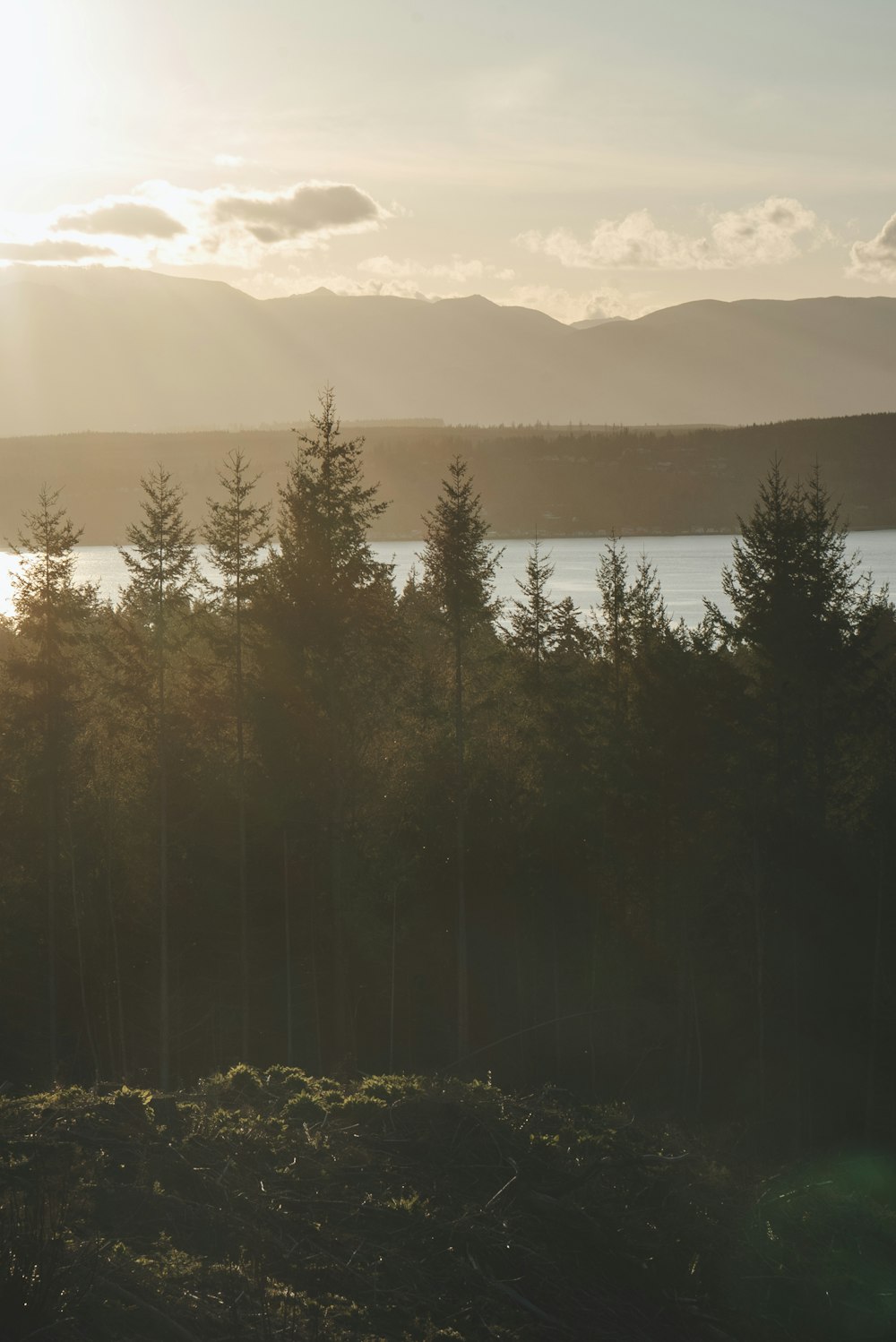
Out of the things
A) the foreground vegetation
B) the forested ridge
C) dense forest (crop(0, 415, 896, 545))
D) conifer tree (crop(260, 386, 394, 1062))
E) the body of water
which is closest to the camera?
the foreground vegetation

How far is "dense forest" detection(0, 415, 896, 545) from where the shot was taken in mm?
163500

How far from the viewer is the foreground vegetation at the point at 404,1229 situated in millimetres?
7254

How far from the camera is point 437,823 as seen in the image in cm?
2264

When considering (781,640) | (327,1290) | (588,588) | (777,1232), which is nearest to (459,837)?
(781,640)

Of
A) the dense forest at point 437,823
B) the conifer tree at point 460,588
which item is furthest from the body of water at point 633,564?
the conifer tree at point 460,588

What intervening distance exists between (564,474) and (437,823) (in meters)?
170

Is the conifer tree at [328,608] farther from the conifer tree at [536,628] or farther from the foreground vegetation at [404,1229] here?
the foreground vegetation at [404,1229]

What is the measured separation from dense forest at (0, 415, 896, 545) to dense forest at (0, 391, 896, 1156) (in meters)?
138

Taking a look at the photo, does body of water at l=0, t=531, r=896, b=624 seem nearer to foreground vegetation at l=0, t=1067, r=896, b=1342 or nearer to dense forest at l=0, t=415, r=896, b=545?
dense forest at l=0, t=415, r=896, b=545

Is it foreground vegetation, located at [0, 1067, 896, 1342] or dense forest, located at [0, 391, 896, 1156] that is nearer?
foreground vegetation, located at [0, 1067, 896, 1342]

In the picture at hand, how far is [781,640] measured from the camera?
20609 mm

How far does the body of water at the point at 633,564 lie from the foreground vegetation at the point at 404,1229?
40.2m

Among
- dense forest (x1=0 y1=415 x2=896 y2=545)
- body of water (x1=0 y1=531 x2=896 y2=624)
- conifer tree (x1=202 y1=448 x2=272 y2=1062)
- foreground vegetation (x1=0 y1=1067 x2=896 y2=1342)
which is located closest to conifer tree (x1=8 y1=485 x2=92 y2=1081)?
conifer tree (x1=202 y1=448 x2=272 y2=1062)

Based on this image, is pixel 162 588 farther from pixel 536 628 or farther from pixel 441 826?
pixel 536 628
